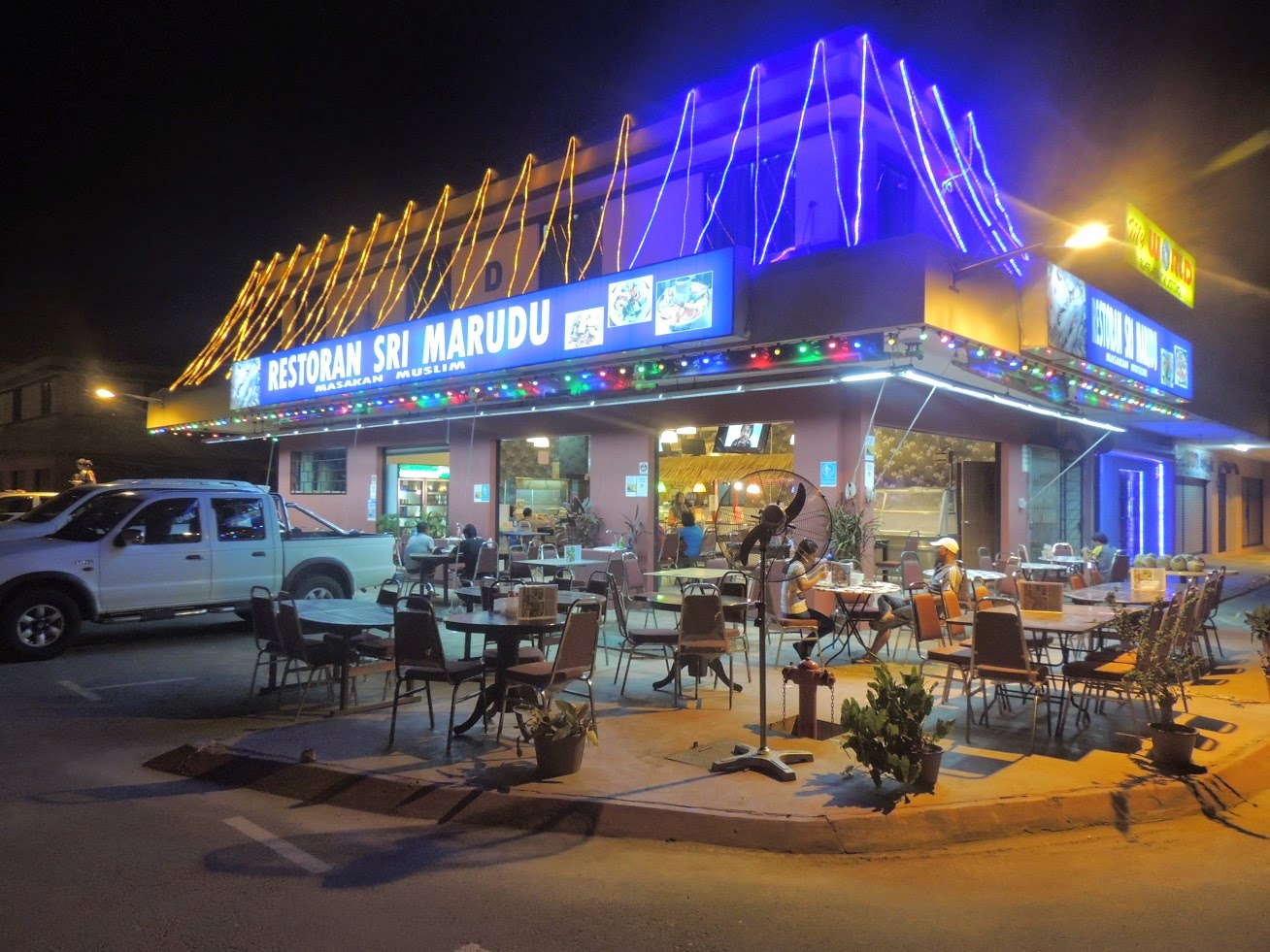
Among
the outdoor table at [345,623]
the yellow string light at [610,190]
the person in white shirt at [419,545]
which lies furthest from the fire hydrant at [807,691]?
the yellow string light at [610,190]

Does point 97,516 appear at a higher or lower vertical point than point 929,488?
lower

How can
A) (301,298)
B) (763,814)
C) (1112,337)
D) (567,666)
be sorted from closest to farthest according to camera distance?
(763,814), (567,666), (1112,337), (301,298)

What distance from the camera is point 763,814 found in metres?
4.87

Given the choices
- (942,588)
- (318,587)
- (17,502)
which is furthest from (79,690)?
(17,502)

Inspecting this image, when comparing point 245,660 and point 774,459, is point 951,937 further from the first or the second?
point 774,459

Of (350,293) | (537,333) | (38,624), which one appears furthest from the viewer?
(350,293)

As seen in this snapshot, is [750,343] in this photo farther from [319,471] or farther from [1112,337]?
[319,471]

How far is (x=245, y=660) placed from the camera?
10094mm

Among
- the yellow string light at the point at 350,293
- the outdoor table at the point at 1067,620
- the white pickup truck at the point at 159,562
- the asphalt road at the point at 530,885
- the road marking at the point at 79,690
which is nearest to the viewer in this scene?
the asphalt road at the point at 530,885

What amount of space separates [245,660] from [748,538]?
23.6 feet

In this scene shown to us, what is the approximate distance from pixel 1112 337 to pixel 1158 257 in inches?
195

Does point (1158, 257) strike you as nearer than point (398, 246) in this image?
Yes

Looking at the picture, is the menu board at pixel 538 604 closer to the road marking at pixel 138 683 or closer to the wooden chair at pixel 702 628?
the wooden chair at pixel 702 628

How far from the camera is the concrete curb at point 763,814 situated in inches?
188
